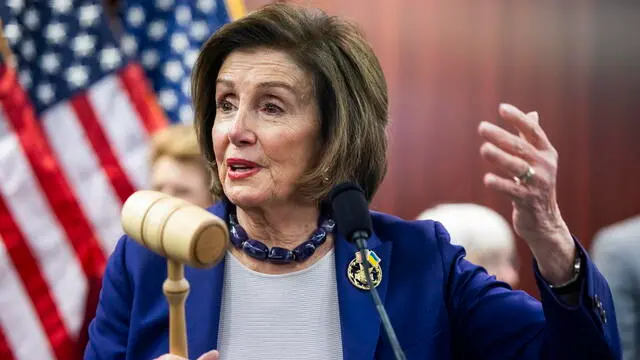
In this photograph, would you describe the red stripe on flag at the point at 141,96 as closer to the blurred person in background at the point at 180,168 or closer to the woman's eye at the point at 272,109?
the blurred person in background at the point at 180,168

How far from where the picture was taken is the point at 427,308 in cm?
197

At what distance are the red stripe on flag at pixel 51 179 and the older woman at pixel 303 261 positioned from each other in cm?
202

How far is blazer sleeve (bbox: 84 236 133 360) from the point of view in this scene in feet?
6.24

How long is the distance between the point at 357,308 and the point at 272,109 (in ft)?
1.51

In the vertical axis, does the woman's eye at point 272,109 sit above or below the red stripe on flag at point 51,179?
above

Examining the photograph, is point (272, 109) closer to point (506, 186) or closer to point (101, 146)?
point (506, 186)

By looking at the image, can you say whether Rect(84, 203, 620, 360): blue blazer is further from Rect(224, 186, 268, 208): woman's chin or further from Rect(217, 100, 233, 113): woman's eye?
Rect(217, 100, 233, 113): woman's eye

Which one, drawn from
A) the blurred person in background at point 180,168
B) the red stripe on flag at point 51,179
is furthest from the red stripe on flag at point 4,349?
the blurred person in background at point 180,168

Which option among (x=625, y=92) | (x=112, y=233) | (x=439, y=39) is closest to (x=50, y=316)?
(x=112, y=233)

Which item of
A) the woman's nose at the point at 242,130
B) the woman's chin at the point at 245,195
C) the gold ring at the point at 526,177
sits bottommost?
the woman's chin at the point at 245,195

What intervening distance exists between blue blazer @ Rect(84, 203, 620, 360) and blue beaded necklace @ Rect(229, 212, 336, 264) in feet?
0.16

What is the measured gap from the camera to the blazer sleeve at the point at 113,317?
190 centimetres

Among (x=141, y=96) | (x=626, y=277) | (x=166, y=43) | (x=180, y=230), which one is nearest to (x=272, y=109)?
(x=180, y=230)

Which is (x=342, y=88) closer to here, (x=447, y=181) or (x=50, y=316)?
(x=50, y=316)
